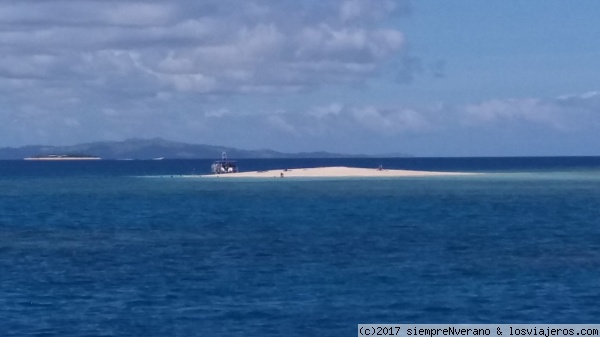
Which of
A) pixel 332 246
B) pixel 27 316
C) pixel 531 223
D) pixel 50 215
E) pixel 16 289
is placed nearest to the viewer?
pixel 27 316

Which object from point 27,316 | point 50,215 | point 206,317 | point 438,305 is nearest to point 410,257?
point 438,305

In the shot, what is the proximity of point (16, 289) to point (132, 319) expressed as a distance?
7.76 metres

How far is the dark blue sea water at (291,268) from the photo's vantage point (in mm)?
30406

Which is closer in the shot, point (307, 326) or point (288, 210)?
point (307, 326)

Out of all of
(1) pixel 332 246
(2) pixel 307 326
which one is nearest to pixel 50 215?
(1) pixel 332 246

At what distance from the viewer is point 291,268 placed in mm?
40656

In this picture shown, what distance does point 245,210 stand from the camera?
3068 inches

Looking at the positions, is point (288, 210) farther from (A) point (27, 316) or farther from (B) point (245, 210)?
(A) point (27, 316)

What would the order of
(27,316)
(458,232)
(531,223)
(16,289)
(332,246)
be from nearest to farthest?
(27,316) → (16,289) → (332,246) → (458,232) → (531,223)

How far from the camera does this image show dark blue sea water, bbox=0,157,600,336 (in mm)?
30406

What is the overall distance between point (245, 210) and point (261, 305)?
4568 centimetres

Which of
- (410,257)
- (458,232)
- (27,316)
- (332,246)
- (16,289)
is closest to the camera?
(27,316)

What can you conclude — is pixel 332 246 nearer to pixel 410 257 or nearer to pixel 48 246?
pixel 410 257

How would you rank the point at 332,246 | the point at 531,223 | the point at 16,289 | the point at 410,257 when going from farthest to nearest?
1. the point at 531,223
2. the point at 332,246
3. the point at 410,257
4. the point at 16,289
